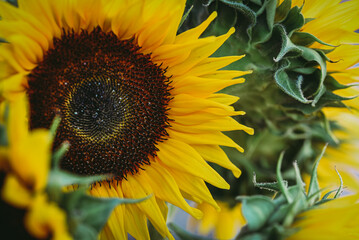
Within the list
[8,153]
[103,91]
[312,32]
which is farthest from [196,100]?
[8,153]

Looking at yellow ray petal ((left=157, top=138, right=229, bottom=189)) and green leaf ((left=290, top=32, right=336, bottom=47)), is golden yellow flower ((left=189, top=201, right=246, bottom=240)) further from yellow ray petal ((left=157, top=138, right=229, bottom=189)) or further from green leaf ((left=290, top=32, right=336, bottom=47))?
green leaf ((left=290, top=32, right=336, bottom=47))

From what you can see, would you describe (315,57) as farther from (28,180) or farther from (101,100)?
(28,180)

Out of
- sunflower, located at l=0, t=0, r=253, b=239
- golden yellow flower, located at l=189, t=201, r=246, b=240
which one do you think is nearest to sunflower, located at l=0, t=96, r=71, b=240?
sunflower, located at l=0, t=0, r=253, b=239

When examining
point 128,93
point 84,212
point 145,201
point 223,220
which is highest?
point 128,93

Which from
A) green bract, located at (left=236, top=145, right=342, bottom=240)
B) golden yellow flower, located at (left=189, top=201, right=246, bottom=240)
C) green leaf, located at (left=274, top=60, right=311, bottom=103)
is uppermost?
green leaf, located at (left=274, top=60, right=311, bottom=103)

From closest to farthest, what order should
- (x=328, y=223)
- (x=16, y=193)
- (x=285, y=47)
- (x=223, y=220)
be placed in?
(x=16, y=193)
(x=328, y=223)
(x=285, y=47)
(x=223, y=220)

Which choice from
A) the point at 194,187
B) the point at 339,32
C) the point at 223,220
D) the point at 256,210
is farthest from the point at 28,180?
the point at 223,220

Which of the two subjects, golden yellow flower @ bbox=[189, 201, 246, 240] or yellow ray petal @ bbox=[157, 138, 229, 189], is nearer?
yellow ray petal @ bbox=[157, 138, 229, 189]
